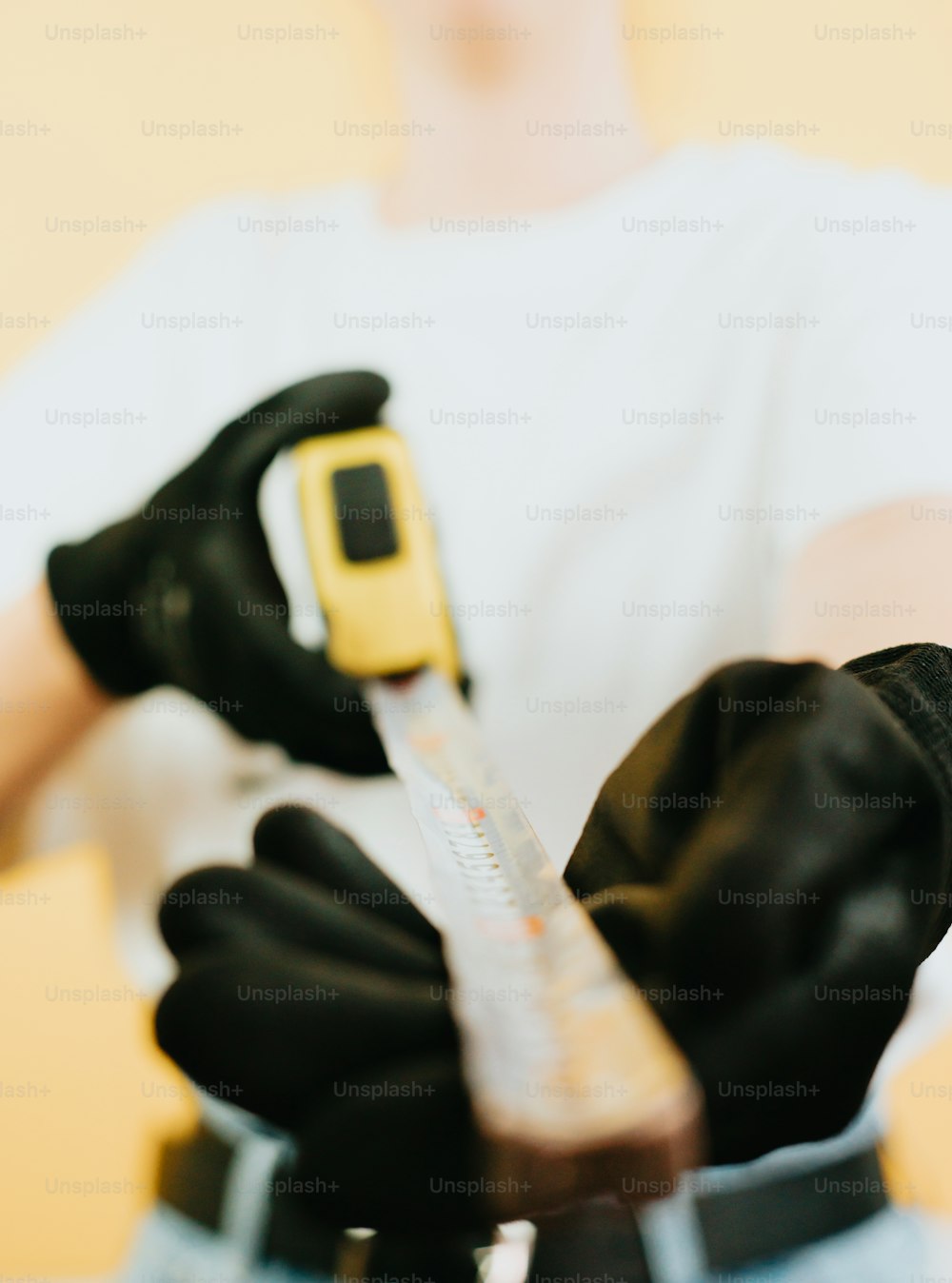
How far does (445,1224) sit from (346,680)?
0.24 metres

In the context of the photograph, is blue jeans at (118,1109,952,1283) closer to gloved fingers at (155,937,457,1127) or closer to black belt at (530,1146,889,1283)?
black belt at (530,1146,889,1283)

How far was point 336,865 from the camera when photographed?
292 mm

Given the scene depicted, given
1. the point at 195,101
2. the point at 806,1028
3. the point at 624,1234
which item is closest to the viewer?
the point at 806,1028

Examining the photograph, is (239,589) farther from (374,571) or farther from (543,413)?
(543,413)

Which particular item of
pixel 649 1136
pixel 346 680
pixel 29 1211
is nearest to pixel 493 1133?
pixel 649 1136

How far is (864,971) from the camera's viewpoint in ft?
0.72

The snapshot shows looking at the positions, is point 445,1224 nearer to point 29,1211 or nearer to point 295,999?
point 295,999

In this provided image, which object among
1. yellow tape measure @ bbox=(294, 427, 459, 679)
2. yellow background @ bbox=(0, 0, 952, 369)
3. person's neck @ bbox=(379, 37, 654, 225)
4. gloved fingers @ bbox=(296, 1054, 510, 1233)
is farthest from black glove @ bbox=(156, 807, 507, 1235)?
yellow background @ bbox=(0, 0, 952, 369)

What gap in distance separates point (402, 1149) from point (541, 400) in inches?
18.7

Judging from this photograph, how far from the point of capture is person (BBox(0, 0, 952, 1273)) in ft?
1.51

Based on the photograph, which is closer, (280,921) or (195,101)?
(280,921)

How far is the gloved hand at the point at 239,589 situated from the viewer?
44 cm

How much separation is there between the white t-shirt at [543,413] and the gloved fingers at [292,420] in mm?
135

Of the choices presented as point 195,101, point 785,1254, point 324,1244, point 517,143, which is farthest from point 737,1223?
point 195,101
